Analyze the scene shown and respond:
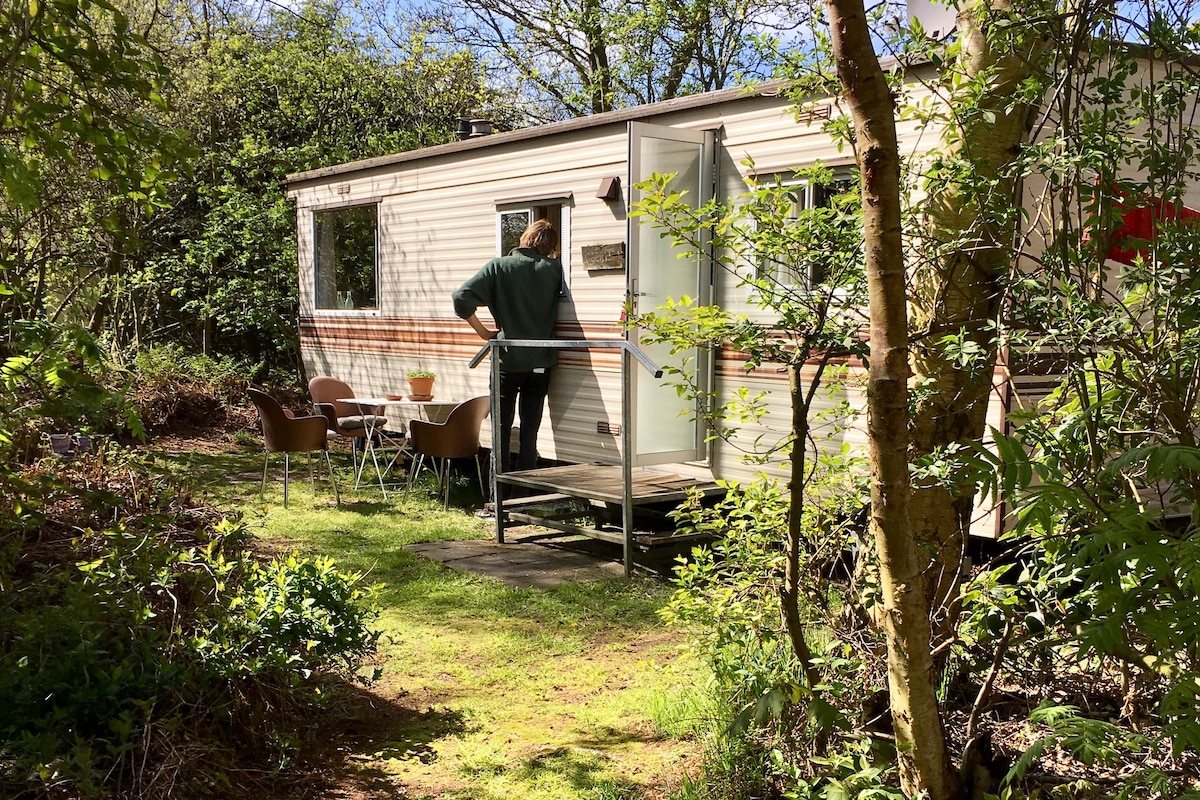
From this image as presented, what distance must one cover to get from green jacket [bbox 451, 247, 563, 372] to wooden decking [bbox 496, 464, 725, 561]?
2.95 feet

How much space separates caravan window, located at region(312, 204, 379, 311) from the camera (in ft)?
35.2

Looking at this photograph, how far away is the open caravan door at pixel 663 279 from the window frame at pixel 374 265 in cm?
426

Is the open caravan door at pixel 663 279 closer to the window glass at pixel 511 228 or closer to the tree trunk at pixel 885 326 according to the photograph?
the window glass at pixel 511 228

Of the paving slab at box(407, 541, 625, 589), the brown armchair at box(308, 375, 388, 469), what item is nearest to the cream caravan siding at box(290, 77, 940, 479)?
the brown armchair at box(308, 375, 388, 469)

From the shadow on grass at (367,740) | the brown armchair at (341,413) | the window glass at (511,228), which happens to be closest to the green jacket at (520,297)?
the window glass at (511,228)

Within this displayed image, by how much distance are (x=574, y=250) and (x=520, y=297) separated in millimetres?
535

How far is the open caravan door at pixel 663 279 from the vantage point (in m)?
6.69

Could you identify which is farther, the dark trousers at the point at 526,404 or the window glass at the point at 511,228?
the window glass at the point at 511,228

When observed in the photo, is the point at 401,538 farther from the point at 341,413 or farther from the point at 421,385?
the point at 341,413

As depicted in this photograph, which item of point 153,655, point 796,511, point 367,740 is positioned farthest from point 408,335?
point 796,511

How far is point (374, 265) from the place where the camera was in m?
10.7

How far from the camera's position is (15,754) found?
2869 mm

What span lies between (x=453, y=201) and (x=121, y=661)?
6636mm

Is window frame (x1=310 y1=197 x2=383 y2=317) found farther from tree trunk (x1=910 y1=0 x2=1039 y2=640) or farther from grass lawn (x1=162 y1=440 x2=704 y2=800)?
tree trunk (x1=910 y1=0 x2=1039 y2=640)
